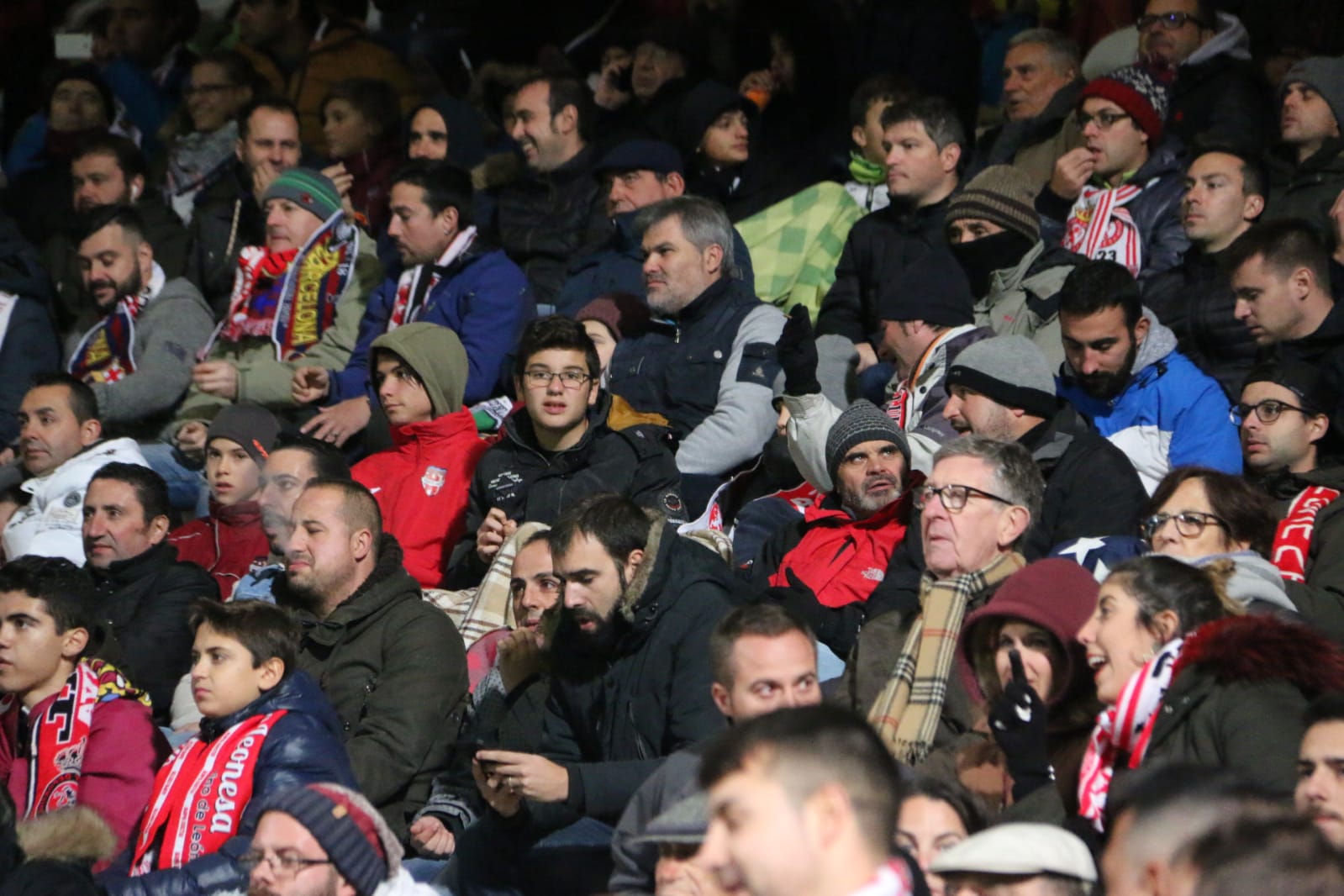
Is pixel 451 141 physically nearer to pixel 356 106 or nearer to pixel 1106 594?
pixel 356 106

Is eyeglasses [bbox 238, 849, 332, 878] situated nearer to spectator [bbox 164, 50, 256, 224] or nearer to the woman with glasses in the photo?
the woman with glasses

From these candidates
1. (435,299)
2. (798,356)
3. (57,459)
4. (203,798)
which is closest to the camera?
(203,798)

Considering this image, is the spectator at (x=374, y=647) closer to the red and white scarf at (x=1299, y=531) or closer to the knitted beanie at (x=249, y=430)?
the knitted beanie at (x=249, y=430)

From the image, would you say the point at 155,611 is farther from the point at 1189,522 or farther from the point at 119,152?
the point at 119,152

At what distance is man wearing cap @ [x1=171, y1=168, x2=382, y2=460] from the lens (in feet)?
29.5

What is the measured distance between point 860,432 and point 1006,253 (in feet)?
5.53

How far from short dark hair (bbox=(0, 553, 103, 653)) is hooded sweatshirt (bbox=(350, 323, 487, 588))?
1.28 m

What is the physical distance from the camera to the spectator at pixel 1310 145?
7.64 meters

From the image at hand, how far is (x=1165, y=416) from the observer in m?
6.65

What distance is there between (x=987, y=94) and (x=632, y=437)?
4.34 meters

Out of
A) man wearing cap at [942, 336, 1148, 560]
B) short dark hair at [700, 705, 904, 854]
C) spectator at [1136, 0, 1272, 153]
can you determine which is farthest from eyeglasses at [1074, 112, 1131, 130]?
short dark hair at [700, 705, 904, 854]

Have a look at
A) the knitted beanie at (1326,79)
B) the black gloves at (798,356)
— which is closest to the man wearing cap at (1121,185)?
the knitted beanie at (1326,79)

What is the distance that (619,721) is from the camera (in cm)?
540

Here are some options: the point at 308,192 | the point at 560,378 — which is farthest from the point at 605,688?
the point at 308,192
